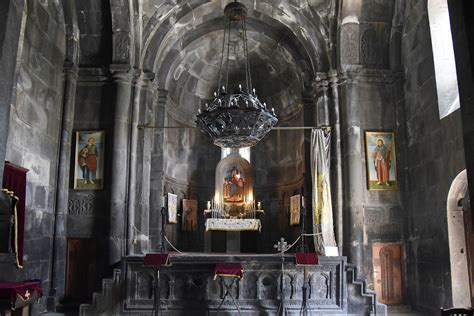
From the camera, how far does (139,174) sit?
1362 cm

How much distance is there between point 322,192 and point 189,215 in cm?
632

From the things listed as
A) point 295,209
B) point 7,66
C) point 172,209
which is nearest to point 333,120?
point 295,209

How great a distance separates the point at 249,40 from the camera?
680 inches

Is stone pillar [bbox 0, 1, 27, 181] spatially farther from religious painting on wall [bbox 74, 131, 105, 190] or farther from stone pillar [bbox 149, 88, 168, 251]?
stone pillar [bbox 149, 88, 168, 251]

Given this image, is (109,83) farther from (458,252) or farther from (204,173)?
(458,252)

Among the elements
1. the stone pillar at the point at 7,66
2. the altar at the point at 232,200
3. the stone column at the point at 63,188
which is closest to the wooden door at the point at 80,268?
the stone column at the point at 63,188

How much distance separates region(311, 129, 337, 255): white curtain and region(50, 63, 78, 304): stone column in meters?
6.62

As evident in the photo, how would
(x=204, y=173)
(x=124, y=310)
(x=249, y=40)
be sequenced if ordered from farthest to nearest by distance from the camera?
1. (x=204, y=173)
2. (x=249, y=40)
3. (x=124, y=310)

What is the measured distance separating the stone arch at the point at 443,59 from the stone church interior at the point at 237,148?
1.8 inches

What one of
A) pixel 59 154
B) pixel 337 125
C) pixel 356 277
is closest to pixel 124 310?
pixel 59 154

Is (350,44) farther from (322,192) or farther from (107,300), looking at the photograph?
(107,300)

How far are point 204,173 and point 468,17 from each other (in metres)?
14.0

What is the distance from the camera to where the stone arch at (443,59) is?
1079 centimetres

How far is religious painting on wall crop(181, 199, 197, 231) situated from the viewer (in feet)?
56.5
